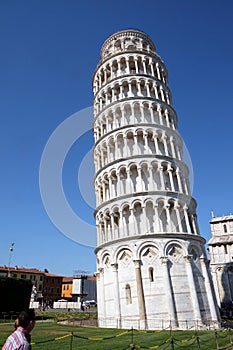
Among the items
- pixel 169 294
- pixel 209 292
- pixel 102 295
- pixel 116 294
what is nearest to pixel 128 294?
pixel 116 294

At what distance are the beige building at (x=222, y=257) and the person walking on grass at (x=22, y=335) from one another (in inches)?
2058

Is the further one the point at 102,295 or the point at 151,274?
the point at 102,295

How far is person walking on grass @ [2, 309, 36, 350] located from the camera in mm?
3770

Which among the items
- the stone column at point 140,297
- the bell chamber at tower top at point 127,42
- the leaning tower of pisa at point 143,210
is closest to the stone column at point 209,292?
the leaning tower of pisa at point 143,210

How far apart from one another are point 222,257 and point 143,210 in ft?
121

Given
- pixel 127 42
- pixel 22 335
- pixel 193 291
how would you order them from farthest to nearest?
pixel 127 42, pixel 193 291, pixel 22 335

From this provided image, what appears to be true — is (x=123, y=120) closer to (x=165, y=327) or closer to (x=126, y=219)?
(x=126, y=219)

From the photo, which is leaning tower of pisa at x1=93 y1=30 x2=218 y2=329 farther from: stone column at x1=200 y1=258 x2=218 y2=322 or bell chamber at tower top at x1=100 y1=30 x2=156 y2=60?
bell chamber at tower top at x1=100 y1=30 x2=156 y2=60

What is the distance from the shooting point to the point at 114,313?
23938mm

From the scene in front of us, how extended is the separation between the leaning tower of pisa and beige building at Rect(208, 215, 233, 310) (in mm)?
30724

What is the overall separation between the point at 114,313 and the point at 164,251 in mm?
7188

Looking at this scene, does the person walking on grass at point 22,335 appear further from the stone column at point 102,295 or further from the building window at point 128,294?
the stone column at point 102,295

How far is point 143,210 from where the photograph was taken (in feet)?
84.7

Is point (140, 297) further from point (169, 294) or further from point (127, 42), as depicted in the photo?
point (127, 42)
